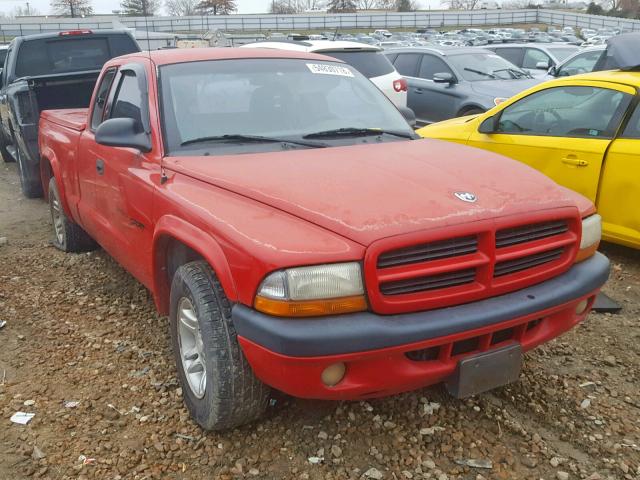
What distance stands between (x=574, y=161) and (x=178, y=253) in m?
3.42

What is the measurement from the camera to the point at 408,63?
445 inches

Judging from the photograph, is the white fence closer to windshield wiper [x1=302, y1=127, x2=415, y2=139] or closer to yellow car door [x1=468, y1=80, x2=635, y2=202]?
yellow car door [x1=468, y1=80, x2=635, y2=202]

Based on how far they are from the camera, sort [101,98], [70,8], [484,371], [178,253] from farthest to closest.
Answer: [70,8] → [101,98] → [178,253] → [484,371]

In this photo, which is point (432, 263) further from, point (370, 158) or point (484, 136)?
point (484, 136)

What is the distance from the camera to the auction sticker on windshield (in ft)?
13.3

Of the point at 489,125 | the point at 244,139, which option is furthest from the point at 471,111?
the point at 244,139

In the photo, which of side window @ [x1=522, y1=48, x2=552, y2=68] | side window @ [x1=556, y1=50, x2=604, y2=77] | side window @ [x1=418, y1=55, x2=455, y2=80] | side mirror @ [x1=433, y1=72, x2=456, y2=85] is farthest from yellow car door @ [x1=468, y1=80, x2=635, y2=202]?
side window @ [x1=522, y1=48, x2=552, y2=68]

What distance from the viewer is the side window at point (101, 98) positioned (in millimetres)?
4496

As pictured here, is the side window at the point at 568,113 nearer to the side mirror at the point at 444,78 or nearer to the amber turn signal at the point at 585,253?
the amber turn signal at the point at 585,253

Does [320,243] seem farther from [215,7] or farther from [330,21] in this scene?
[215,7]

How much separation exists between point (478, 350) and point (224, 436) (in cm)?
125

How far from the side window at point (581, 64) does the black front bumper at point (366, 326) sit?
941 centimetres

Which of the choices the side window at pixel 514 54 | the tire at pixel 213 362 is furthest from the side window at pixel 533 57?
the tire at pixel 213 362

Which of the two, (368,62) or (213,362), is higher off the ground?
(368,62)
